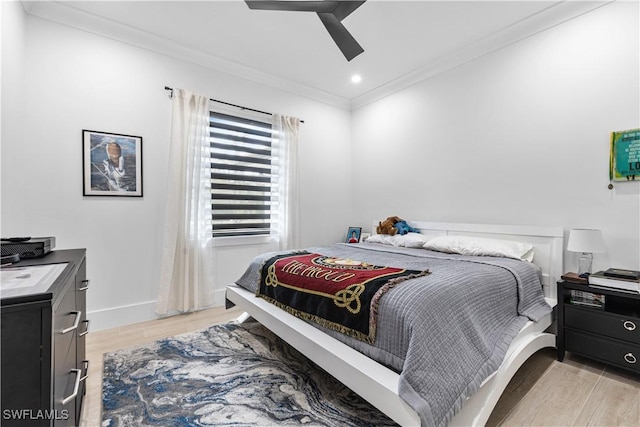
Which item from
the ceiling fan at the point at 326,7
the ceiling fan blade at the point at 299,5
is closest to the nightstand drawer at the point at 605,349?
the ceiling fan at the point at 326,7

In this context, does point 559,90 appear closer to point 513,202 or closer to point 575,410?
point 513,202

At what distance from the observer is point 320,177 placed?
14.3 feet

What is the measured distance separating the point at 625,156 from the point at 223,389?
10.9 feet

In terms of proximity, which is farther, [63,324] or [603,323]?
[603,323]

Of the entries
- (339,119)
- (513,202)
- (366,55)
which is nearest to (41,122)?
(366,55)

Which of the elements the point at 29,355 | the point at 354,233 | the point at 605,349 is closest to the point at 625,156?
the point at 605,349

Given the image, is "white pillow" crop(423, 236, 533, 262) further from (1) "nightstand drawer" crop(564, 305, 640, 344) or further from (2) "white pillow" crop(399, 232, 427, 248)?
(1) "nightstand drawer" crop(564, 305, 640, 344)

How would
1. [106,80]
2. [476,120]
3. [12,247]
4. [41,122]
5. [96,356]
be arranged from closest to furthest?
[12,247] → [96,356] → [41,122] → [106,80] → [476,120]

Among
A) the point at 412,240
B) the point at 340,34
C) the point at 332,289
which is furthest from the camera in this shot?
the point at 412,240

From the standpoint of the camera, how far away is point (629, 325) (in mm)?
1920

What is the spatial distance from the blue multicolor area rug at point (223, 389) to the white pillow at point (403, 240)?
1683 mm

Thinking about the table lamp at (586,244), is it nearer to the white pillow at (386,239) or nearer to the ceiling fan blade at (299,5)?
the white pillow at (386,239)

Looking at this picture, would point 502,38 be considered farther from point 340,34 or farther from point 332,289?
point 332,289

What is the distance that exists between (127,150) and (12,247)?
1.69 meters
